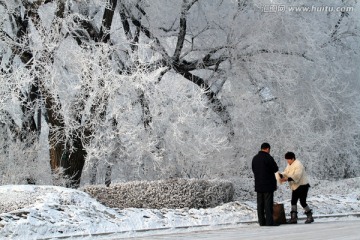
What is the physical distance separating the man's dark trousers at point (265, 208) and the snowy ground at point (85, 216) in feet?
1.51

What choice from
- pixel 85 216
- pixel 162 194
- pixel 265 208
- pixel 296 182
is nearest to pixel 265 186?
pixel 265 208

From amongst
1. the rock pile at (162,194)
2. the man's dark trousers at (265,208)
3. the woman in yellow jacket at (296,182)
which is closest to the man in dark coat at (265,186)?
the man's dark trousers at (265,208)

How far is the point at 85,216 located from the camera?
11578 millimetres

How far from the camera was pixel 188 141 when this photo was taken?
17.8 metres

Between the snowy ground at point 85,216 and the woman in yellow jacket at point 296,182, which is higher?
the woman in yellow jacket at point 296,182

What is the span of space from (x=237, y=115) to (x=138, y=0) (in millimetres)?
4668

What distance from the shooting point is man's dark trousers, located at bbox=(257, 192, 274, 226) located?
12156 millimetres

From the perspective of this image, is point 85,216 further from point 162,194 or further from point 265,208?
point 162,194

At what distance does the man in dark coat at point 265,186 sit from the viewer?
40.0ft

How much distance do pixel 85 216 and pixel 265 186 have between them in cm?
337

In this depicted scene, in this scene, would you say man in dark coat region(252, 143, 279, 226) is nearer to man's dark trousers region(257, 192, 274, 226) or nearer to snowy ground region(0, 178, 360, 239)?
man's dark trousers region(257, 192, 274, 226)

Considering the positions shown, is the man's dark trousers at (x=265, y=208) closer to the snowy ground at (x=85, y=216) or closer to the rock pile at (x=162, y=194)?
the snowy ground at (x=85, y=216)

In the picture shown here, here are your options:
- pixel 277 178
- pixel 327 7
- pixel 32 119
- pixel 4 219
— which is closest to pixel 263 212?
pixel 277 178

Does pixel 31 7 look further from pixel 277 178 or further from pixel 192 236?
pixel 192 236
